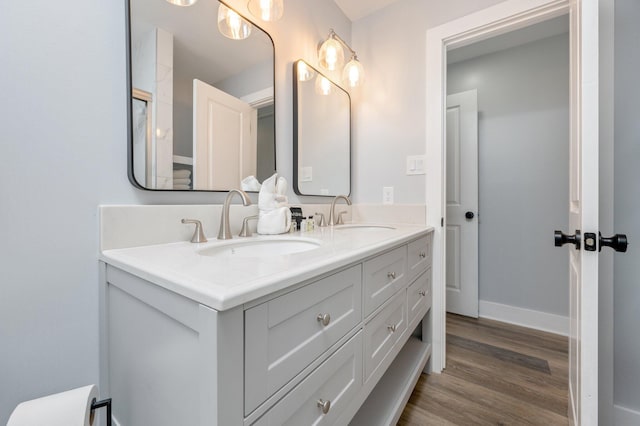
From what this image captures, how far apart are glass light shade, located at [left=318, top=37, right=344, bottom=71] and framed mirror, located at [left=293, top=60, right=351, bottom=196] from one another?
0.25 ft

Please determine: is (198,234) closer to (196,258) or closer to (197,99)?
(196,258)

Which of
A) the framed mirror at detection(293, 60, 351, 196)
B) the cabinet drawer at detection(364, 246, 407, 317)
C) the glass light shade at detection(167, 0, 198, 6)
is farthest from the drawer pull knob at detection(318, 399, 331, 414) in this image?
the glass light shade at detection(167, 0, 198, 6)

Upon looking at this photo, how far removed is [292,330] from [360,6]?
207 centimetres

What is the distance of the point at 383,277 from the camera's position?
36.6 inches

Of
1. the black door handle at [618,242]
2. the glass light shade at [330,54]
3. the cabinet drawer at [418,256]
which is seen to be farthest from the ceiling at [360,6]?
the black door handle at [618,242]

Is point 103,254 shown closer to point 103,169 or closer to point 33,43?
point 103,169

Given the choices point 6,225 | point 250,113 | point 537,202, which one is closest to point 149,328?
point 6,225

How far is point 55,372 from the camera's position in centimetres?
71

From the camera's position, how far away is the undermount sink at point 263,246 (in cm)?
92

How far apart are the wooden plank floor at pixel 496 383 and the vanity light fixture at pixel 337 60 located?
72.8 inches

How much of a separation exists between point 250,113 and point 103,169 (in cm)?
62

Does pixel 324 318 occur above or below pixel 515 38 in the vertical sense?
below

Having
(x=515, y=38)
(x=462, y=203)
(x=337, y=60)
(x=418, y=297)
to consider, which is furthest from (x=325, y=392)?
(x=515, y=38)

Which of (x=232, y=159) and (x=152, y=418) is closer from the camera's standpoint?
(x=152, y=418)
